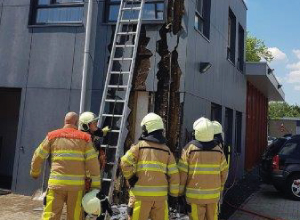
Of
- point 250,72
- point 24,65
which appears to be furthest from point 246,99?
point 24,65

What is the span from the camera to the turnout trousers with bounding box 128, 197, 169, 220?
4414 millimetres

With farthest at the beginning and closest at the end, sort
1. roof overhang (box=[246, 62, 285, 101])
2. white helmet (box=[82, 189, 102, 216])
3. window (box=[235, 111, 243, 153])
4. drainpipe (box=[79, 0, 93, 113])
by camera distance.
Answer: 1. roof overhang (box=[246, 62, 285, 101])
2. window (box=[235, 111, 243, 153])
3. drainpipe (box=[79, 0, 93, 113])
4. white helmet (box=[82, 189, 102, 216])

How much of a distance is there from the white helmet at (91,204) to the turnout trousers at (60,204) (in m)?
0.18

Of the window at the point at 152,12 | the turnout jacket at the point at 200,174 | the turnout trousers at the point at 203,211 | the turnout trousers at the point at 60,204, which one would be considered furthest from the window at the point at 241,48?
the turnout trousers at the point at 60,204

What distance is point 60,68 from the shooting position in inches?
311

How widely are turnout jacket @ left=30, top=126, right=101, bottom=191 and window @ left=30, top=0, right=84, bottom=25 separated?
4019mm

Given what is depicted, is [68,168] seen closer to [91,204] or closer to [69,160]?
[69,160]

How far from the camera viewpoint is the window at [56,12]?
803 cm

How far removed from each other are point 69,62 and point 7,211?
10.6 feet

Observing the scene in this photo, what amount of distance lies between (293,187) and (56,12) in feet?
24.6

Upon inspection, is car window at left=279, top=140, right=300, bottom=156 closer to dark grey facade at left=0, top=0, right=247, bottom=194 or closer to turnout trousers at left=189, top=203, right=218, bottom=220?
dark grey facade at left=0, top=0, right=247, bottom=194

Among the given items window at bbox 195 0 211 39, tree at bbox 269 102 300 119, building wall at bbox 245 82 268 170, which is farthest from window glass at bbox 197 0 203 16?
tree at bbox 269 102 300 119

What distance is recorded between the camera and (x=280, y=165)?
32.4ft

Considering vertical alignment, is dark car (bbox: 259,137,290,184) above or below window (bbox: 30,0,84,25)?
below
